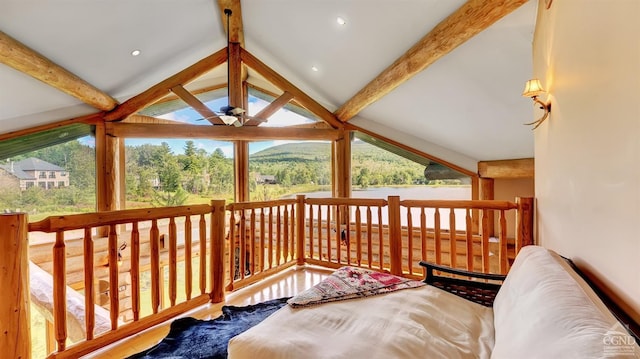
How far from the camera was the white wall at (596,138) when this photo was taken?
41.0 inches

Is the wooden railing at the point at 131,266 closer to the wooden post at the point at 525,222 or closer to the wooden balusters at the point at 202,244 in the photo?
the wooden balusters at the point at 202,244

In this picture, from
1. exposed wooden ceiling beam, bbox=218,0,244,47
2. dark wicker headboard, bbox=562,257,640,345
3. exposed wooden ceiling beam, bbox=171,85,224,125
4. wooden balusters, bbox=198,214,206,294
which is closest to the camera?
dark wicker headboard, bbox=562,257,640,345

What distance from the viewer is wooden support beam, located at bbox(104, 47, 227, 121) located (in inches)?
199

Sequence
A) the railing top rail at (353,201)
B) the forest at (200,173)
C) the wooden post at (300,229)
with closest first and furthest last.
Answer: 1. the railing top rail at (353,201)
2. the wooden post at (300,229)
3. the forest at (200,173)

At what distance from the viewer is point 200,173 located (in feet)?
19.3

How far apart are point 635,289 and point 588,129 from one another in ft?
2.55

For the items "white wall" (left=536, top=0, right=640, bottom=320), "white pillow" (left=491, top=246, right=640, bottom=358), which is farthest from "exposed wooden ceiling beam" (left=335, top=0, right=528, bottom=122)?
"white pillow" (left=491, top=246, right=640, bottom=358)

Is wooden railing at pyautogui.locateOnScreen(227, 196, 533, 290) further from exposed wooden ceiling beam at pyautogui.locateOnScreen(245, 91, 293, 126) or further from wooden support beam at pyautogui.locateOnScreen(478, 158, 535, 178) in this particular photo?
exposed wooden ceiling beam at pyautogui.locateOnScreen(245, 91, 293, 126)

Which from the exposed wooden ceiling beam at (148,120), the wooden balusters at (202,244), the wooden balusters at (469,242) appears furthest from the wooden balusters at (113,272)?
the exposed wooden ceiling beam at (148,120)

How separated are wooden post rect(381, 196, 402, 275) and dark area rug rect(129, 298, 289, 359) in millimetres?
1275

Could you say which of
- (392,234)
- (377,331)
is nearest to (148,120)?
(392,234)

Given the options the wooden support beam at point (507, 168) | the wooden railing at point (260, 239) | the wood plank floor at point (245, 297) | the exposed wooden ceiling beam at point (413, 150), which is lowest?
the wood plank floor at point (245, 297)

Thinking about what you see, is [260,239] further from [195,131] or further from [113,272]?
[195,131]

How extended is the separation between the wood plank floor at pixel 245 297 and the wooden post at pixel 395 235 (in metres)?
0.90
